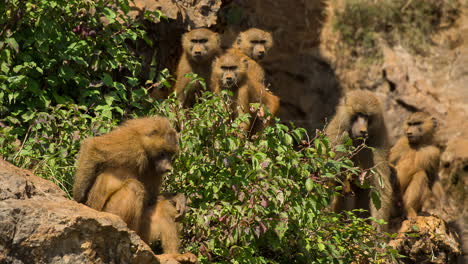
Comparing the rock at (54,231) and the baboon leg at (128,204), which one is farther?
the baboon leg at (128,204)

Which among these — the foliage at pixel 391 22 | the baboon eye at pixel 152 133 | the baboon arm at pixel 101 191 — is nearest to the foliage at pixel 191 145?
the baboon eye at pixel 152 133

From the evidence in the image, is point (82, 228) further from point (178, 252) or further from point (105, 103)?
point (105, 103)

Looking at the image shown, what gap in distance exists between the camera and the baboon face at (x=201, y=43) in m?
9.30

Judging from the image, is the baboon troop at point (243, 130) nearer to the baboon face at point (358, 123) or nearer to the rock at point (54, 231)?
the baboon face at point (358, 123)

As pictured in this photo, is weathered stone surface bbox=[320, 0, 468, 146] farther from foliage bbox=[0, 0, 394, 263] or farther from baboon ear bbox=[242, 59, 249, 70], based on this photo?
foliage bbox=[0, 0, 394, 263]

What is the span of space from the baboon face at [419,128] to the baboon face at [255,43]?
217cm

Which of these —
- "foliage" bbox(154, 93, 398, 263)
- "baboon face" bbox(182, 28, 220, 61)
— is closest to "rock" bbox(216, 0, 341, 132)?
"baboon face" bbox(182, 28, 220, 61)

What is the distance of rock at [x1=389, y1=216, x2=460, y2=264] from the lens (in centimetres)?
833

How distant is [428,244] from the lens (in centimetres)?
830

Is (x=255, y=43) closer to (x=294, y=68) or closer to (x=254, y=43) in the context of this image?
(x=254, y=43)

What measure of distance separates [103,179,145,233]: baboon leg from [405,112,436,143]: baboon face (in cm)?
483

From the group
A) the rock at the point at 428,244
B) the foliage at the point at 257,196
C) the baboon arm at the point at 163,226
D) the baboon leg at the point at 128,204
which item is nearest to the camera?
the baboon leg at the point at 128,204

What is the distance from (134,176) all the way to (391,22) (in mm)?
7588

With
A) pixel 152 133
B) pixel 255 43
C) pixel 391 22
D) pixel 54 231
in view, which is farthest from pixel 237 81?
pixel 54 231
